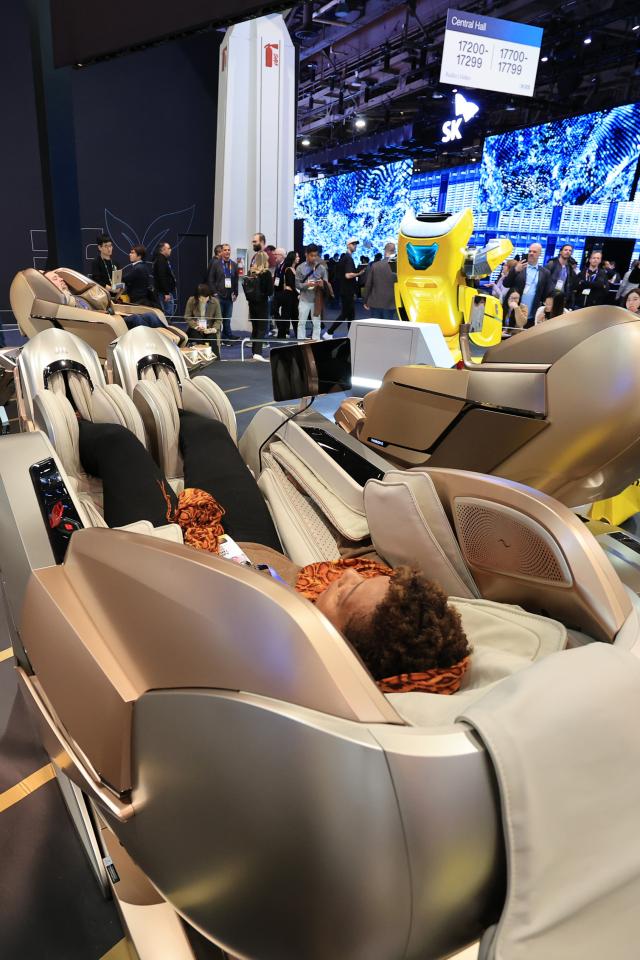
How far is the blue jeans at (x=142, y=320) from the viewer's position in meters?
4.90

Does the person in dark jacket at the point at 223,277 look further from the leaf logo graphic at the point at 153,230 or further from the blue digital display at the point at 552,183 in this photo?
the blue digital display at the point at 552,183

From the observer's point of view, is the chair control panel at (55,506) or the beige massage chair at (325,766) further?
the chair control panel at (55,506)

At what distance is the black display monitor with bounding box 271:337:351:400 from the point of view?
205 centimetres

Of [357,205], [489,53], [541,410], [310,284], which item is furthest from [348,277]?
[357,205]

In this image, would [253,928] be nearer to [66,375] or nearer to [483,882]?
[483,882]

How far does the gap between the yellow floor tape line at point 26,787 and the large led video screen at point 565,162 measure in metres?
9.86

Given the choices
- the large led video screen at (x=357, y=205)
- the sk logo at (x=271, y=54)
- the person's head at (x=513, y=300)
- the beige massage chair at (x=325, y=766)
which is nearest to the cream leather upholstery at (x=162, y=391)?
the beige massage chair at (x=325, y=766)

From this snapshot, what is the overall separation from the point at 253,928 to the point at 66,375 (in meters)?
1.97

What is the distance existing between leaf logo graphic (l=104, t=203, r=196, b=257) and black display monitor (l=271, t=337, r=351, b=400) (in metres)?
8.52

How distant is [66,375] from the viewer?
2.22 meters

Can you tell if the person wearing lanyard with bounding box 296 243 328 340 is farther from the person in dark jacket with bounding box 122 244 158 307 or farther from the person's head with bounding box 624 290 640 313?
the person's head with bounding box 624 290 640 313

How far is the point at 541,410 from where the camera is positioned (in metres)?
2.15

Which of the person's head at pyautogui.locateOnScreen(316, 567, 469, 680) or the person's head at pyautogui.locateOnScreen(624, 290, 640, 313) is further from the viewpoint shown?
the person's head at pyautogui.locateOnScreen(624, 290, 640, 313)

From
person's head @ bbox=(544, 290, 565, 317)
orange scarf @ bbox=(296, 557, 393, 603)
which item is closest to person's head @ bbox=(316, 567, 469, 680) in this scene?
orange scarf @ bbox=(296, 557, 393, 603)
